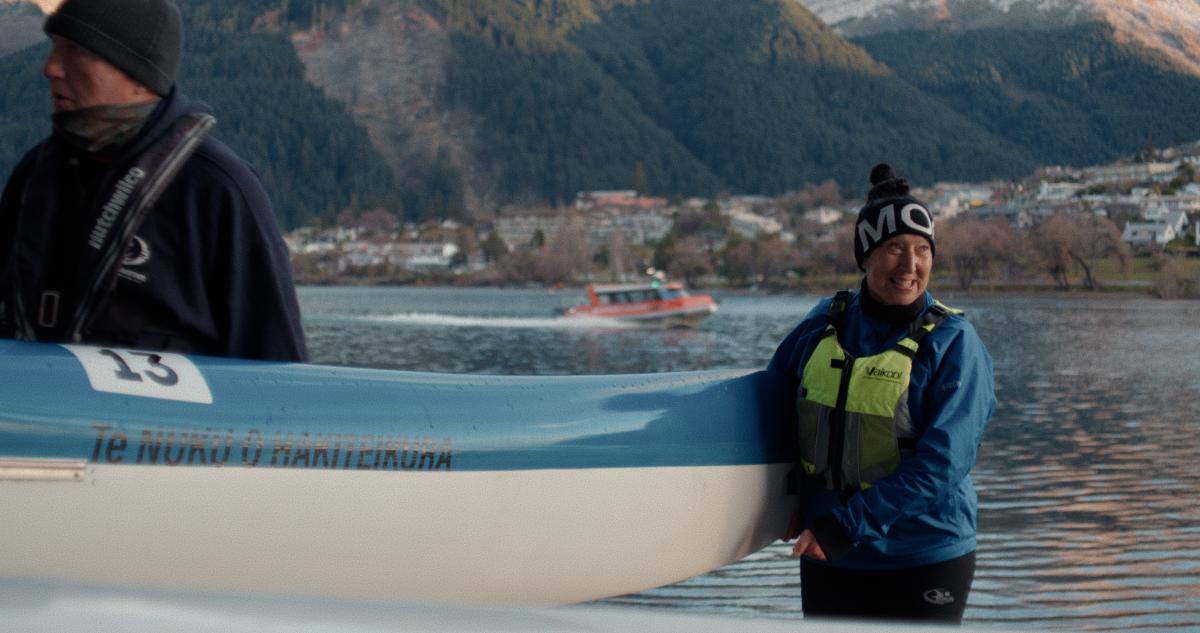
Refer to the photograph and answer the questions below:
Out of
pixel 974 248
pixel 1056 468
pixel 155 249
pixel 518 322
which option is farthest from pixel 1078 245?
pixel 155 249

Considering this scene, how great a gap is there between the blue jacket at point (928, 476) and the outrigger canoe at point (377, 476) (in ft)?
1.81

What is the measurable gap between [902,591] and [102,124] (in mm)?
1965

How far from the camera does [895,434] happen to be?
9.97ft

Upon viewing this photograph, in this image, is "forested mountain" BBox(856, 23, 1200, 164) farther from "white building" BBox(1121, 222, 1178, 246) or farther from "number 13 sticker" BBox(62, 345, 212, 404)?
"number 13 sticker" BBox(62, 345, 212, 404)

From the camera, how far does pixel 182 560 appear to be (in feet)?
8.91

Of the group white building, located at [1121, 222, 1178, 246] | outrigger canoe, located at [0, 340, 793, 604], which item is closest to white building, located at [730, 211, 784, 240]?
white building, located at [1121, 222, 1178, 246]

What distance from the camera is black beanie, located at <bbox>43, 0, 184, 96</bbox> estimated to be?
2469 mm

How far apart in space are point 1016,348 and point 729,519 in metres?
35.3

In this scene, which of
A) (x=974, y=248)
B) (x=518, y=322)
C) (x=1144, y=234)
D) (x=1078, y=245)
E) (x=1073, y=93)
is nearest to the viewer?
(x=518, y=322)

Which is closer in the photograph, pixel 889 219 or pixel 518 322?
pixel 889 219

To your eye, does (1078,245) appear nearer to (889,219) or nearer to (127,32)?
(889,219)

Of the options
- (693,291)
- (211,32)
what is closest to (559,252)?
(693,291)

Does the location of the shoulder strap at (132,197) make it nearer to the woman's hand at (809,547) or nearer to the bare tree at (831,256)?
the woman's hand at (809,547)

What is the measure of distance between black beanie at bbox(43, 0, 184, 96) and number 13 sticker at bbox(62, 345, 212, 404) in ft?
1.68
